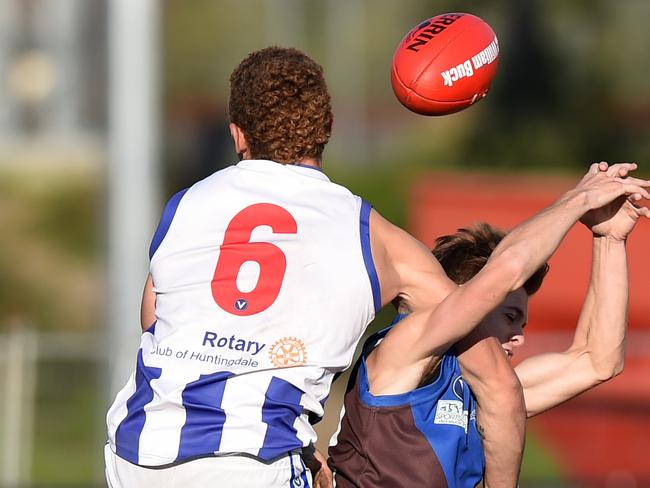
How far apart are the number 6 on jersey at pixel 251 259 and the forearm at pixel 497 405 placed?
2.02 feet

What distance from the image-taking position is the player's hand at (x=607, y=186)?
3666mm

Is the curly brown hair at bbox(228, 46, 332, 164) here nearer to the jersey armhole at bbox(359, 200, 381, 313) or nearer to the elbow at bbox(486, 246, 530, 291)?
the jersey armhole at bbox(359, 200, 381, 313)

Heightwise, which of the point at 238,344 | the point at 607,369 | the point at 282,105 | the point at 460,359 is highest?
the point at 282,105

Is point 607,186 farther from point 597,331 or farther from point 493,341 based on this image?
point 597,331

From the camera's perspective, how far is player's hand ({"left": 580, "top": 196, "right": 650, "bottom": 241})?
4020 millimetres

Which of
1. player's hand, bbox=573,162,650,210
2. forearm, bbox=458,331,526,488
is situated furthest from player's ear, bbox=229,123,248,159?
player's hand, bbox=573,162,650,210

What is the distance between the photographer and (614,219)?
13.3 ft

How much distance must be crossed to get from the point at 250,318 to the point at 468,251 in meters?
0.86

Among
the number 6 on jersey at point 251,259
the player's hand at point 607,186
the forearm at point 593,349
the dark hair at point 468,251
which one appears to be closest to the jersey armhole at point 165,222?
the number 6 on jersey at point 251,259

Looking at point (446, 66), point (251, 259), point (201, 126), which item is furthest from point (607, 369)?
point (201, 126)

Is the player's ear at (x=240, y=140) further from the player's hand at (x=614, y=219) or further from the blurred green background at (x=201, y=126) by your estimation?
the blurred green background at (x=201, y=126)

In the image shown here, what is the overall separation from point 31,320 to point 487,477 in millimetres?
12056

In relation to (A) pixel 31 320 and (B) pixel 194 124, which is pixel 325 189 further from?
(B) pixel 194 124

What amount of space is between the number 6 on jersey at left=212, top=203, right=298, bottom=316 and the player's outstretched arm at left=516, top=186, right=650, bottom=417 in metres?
1.07
